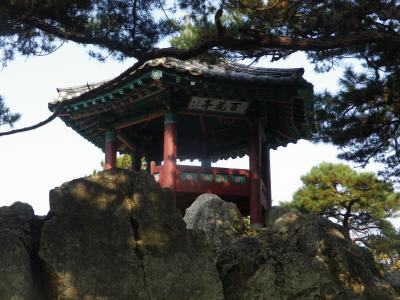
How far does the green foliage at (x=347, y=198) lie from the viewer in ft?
61.5

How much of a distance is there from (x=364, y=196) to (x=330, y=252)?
532 inches

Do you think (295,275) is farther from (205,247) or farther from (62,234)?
(62,234)

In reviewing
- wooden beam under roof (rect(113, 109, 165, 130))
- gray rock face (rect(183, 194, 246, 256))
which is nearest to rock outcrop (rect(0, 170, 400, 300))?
gray rock face (rect(183, 194, 246, 256))

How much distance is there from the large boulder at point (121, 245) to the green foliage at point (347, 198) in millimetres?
13733

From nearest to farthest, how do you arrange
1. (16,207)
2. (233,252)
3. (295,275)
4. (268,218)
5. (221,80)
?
(16,207)
(295,275)
(233,252)
(221,80)
(268,218)

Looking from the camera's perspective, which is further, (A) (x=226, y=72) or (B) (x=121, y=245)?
(A) (x=226, y=72)

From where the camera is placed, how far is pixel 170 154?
1204 cm

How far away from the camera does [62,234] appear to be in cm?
512

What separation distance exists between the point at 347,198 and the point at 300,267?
44.5ft

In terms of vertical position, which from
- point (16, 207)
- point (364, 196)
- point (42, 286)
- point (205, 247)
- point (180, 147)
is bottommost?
point (42, 286)

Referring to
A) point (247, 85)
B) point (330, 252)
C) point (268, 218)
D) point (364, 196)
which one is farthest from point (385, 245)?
point (330, 252)

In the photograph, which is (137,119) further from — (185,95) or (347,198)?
(347,198)

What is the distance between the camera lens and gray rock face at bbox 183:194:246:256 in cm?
902

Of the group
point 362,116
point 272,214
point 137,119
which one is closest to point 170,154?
point 137,119
